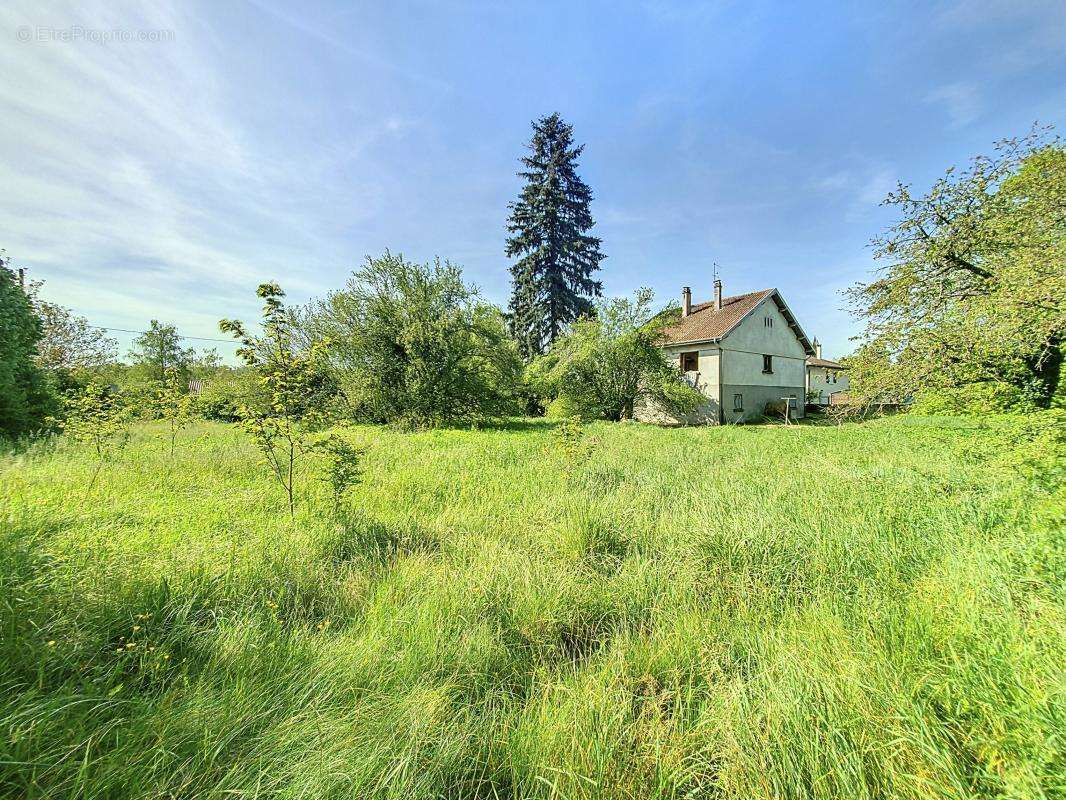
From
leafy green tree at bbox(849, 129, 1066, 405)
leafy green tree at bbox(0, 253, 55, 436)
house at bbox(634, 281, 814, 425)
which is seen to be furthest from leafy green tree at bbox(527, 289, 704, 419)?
leafy green tree at bbox(0, 253, 55, 436)

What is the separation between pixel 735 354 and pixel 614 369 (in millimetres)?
8266

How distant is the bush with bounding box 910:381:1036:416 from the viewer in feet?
18.1

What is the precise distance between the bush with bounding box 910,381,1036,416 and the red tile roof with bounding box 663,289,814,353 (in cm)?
1339

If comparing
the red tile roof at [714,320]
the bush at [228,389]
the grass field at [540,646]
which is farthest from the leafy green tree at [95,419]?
the red tile roof at [714,320]

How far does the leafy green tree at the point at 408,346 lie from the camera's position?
1542 cm

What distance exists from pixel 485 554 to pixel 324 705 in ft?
5.90

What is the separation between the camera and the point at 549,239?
86.2ft

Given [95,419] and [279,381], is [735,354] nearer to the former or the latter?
[279,381]

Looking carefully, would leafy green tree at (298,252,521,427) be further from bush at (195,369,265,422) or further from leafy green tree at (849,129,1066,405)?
leafy green tree at (849,129,1066,405)

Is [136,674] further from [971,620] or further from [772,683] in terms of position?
[971,620]

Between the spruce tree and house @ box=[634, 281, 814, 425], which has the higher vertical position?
the spruce tree

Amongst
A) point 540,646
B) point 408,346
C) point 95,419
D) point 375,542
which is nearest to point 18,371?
point 95,419

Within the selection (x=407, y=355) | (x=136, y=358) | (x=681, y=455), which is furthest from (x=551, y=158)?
(x=136, y=358)

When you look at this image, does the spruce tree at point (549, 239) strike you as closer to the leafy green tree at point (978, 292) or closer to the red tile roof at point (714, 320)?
the red tile roof at point (714, 320)
